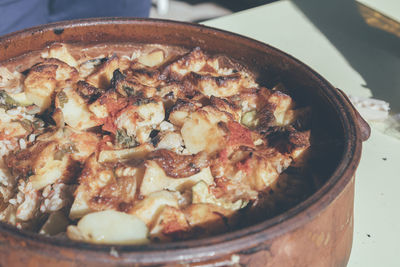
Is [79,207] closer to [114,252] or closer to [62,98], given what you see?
[114,252]

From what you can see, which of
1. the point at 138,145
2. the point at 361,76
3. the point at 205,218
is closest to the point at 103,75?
the point at 138,145

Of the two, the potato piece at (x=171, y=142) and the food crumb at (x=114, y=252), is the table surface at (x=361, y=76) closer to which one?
the potato piece at (x=171, y=142)

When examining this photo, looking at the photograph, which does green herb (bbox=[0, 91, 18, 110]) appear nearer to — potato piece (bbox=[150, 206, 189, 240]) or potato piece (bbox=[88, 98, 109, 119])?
potato piece (bbox=[88, 98, 109, 119])

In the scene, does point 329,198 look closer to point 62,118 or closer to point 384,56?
point 62,118

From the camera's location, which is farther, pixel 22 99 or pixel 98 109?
pixel 22 99

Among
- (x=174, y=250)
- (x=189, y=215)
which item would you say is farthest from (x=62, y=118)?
(x=174, y=250)
